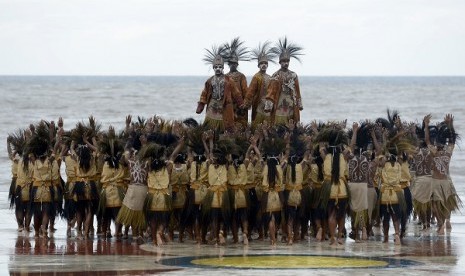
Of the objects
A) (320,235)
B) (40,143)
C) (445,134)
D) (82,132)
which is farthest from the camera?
(445,134)

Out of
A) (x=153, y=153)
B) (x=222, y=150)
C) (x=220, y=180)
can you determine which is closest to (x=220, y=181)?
(x=220, y=180)

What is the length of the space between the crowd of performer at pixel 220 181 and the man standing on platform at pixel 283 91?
1837mm

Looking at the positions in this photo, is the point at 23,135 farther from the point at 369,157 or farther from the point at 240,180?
the point at 369,157

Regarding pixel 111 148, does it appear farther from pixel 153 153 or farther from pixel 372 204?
pixel 372 204

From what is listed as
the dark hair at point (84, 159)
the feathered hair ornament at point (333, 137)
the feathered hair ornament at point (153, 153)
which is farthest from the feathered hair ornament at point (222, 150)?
the dark hair at point (84, 159)

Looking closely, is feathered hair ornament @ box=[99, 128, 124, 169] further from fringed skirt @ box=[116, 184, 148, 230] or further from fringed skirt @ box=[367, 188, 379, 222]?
fringed skirt @ box=[367, 188, 379, 222]

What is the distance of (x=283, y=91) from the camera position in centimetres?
2630

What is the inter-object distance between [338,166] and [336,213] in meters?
0.80

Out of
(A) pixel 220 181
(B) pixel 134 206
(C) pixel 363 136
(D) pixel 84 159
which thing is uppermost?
(C) pixel 363 136

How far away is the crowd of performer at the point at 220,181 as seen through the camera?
2261 cm

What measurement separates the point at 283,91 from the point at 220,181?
13.9 ft

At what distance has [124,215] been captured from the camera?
2298cm
